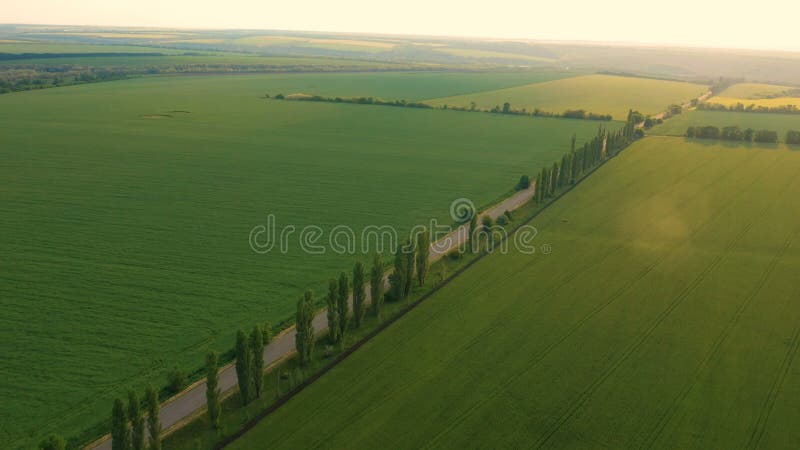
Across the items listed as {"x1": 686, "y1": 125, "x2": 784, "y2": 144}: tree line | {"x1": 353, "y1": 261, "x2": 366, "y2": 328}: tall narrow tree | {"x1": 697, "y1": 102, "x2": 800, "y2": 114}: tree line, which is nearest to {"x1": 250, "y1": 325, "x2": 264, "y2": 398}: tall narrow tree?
{"x1": 353, "y1": 261, "x2": 366, "y2": 328}: tall narrow tree

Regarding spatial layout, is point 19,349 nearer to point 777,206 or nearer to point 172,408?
point 172,408

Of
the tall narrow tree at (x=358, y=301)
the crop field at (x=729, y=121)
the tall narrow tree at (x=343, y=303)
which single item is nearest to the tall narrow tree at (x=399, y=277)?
the tall narrow tree at (x=358, y=301)

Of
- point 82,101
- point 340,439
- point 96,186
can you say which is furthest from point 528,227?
point 82,101

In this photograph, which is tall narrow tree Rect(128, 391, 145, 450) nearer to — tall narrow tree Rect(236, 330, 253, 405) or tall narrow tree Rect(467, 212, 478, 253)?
tall narrow tree Rect(236, 330, 253, 405)

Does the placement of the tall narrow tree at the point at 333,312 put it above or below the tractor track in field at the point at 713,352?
above

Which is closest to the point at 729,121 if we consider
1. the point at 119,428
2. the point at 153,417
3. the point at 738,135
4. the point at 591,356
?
the point at 738,135

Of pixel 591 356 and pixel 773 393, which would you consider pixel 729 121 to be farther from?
pixel 591 356

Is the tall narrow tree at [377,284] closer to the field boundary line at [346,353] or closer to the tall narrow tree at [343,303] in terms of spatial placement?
the field boundary line at [346,353]
